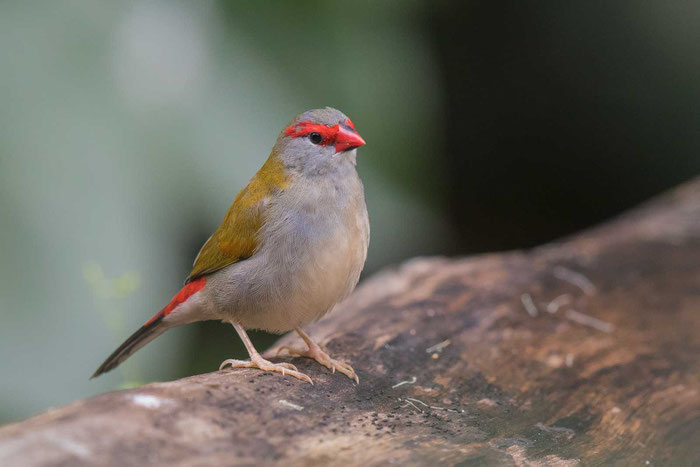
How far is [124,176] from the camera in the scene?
2.83 metres

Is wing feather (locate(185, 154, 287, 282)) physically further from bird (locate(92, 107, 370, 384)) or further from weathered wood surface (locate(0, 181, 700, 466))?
weathered wood surface (locate(0, 181, 700, 466))

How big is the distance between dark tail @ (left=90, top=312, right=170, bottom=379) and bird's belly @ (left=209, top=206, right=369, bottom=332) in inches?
13.9

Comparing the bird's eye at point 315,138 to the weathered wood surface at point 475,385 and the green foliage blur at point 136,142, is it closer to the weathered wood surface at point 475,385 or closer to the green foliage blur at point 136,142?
the green foliage blur at point 136,142

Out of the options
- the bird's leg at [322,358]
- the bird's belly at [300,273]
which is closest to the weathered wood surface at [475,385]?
the bird's leg at [322,358]

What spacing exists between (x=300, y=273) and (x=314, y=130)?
0.55 metres

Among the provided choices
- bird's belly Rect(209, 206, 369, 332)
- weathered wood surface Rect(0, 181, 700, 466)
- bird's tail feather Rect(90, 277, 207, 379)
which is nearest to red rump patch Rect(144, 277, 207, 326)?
bird's tail feather Rect(90, 277, 207, 379)

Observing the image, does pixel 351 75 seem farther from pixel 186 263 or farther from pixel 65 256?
pixel 65 256

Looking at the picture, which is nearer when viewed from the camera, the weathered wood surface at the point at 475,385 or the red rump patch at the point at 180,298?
the weathered wood surface at the point at 475,385

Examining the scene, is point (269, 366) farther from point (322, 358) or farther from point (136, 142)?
point (136, 142)

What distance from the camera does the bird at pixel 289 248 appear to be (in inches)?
106

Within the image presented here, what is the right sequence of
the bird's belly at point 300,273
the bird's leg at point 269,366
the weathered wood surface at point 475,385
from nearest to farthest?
the weathered wood surface at point 475,385 < the bird's leg at point 269,366 < the bird's belly at point 300,273

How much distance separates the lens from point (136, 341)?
300 cm

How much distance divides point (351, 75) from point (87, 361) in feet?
5.63

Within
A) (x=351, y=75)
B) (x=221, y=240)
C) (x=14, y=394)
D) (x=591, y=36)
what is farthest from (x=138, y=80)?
(x=591, y=36)
